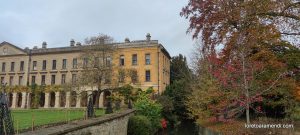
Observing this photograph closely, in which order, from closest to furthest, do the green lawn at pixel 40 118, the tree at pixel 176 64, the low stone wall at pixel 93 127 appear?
the low stone wall at pixel 93 127 → the green lawn at pixel 40 118 → the tree at pixel 176 64

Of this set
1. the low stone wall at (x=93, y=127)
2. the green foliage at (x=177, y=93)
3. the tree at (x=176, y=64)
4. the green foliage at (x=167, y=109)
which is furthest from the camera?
the tree at (x=176, y=64)

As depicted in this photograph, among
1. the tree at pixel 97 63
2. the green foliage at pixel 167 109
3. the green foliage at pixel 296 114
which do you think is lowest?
the green foliage at pixel 167 109

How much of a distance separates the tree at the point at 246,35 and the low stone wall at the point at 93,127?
602cm

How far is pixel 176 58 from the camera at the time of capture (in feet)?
180

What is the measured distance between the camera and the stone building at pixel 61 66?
41344 mm

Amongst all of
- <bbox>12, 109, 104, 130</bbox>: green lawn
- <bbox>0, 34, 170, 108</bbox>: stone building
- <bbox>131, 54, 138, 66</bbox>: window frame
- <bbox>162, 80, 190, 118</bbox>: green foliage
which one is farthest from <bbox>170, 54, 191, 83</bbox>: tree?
<bbox>12, 109, 104, 130</bbox>: green lawn

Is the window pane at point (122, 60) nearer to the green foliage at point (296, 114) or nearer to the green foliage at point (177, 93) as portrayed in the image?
the green foliage at point (177, 93)

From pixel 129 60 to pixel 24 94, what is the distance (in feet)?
61.1

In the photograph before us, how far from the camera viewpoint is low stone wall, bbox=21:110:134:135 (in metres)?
→ 8.82

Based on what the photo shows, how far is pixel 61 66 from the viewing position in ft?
152

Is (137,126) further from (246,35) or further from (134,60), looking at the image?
(134,60)

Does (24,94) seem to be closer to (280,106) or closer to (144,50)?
(144,50)

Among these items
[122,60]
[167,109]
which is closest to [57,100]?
[122,60]

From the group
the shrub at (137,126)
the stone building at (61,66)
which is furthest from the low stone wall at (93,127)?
the stone building at (61,66)
